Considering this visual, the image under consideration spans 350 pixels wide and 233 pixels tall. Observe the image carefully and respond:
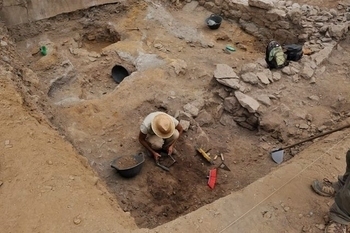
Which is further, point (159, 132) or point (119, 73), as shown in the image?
point (119, 73)

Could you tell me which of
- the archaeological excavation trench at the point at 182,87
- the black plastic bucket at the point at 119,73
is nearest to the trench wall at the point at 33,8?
the archaeological excavation trench at the point at 182,87

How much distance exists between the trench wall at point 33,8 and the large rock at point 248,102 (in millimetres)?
4323

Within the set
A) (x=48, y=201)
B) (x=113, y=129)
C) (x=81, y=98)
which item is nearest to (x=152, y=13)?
(x=81, y=98)

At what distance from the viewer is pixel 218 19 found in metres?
8.90

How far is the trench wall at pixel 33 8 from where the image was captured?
24.4 ft

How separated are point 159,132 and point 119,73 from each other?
9.33 ft

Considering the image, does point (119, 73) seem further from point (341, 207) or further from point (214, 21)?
point (341, 207)

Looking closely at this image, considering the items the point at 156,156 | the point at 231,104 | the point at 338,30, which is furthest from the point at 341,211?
the point at 338,30

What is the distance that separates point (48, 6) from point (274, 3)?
503cm

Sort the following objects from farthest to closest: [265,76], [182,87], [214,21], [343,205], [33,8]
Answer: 1. [214,21]
2. [33,8]
3. [182,87]
4. [265,76]
5. [343,205]

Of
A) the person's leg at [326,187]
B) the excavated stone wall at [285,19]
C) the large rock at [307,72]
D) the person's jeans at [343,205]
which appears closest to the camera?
the person's jeans at [343,205]

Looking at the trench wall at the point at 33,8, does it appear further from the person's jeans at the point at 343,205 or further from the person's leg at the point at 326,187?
the person's jeans at the point at 343,205

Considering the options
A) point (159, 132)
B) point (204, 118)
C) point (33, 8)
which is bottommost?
point (204, 118)

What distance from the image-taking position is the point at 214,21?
8844 mm
